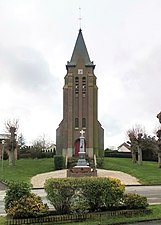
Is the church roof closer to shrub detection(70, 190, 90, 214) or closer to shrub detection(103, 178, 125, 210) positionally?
shrub detection(103, 178, 125, 210)

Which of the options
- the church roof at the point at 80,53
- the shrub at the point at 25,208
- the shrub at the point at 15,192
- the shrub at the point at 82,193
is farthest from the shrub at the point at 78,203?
the church roof at the point at 80,53

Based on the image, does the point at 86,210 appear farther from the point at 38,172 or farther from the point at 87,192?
the point at 38,172

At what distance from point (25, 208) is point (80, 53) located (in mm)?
53892

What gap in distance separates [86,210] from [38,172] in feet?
105

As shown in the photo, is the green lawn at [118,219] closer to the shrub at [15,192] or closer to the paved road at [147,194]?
the shrub at [15,192]

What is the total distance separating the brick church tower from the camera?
58500 millimetres

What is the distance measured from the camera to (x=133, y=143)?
55.4 m

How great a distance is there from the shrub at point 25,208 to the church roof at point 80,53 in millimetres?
50081

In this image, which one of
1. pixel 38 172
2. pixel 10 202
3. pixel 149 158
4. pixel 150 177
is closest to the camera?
pixel 10 202

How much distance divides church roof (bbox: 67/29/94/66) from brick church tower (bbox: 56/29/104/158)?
1.43ft

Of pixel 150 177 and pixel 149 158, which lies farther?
pixel 149 158

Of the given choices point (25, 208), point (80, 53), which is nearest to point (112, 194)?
point (25, 208)

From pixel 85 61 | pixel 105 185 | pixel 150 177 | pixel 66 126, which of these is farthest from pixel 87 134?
pixel 105 185

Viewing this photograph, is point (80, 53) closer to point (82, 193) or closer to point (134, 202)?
point (134, 202)
